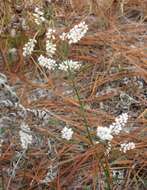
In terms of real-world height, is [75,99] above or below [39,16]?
below

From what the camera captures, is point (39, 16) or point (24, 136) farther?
point (39, 16)

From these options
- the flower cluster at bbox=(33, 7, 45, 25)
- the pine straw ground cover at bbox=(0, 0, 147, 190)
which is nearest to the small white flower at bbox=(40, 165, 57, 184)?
the pine straw ground cover at bbox=(0, 0, 147, 190)

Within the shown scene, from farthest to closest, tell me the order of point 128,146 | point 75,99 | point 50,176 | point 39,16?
point 39,16, point 75,99, point 50,176, point 128,146

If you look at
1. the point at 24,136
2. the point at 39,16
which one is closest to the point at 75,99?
the point at 39,16

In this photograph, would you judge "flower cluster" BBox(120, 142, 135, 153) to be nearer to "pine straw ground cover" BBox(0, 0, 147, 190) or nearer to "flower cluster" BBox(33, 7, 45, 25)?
"pine straw ground cover" BBox(0, 0, 147, 190)

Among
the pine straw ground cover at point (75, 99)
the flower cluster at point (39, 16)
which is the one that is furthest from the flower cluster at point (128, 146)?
the flower cluster at point (39, 16)

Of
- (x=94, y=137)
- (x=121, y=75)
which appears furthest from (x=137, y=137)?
(x=121, y=75)

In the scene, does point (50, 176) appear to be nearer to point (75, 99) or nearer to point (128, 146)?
point (128, 146)

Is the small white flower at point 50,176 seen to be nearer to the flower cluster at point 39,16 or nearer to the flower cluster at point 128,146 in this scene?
the flower cluster at point 128,146

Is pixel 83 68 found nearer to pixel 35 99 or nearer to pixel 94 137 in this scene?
pixel 35 99
